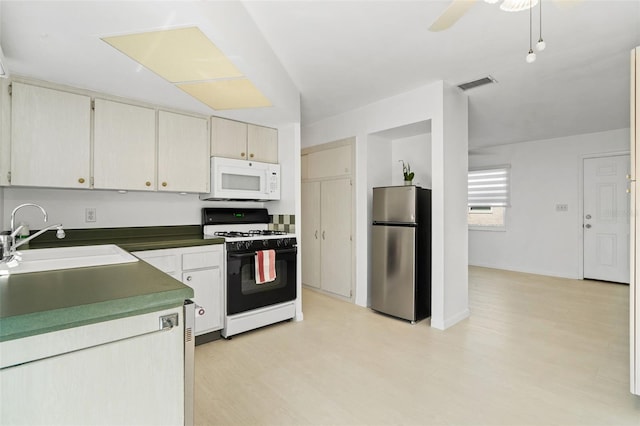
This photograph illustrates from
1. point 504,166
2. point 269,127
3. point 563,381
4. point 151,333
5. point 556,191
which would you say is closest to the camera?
point 151,333

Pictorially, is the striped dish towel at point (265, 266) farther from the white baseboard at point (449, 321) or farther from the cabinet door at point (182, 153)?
the white baseboard at point (449, 321)

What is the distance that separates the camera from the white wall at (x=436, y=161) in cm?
320

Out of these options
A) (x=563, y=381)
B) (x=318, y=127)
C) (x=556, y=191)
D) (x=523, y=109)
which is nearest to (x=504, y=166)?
(x=556, y=191)

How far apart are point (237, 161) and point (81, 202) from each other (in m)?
1.38

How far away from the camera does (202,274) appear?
286 centimetres

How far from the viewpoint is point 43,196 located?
264 cm

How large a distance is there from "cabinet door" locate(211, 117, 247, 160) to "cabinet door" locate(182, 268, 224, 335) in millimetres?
1165

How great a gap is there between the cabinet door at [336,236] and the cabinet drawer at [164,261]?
2.08 metres

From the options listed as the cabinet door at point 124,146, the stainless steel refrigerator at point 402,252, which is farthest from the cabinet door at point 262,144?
the stainless steel refrigerator at point 402,252

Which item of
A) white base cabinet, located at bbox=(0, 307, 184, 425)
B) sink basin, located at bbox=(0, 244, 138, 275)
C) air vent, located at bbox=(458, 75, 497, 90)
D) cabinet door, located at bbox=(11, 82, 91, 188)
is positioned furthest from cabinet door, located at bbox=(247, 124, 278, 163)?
white base cabinet, located at bbox=(0, 307, 184, 425)

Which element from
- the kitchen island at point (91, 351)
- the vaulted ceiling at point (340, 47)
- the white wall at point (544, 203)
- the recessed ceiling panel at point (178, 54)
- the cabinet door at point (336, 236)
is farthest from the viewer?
the white wall at point (544, 203)

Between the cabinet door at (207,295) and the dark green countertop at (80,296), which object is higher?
the dark green countertop at (80,296)

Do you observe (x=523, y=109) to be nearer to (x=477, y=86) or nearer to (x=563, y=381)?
(x=477, y=86)

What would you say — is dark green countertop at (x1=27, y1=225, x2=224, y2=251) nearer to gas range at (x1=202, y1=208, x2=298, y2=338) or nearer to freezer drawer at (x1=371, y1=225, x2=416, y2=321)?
gas range at (x1=202, y1=208, x2=298, y2=338)
